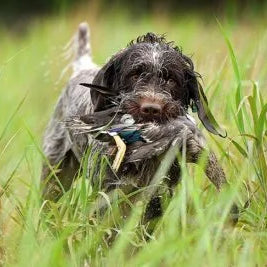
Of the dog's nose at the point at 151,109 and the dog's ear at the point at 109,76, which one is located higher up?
the dog's nose at the point at 151,109

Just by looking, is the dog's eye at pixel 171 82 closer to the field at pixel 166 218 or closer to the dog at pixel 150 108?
the dog at pixel 150 108

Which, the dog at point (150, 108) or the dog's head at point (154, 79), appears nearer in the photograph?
the dog at point (150, 108)

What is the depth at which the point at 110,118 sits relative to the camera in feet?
14.3

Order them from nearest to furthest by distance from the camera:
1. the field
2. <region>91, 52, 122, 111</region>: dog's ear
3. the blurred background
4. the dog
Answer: the field, the dog, <region>91, 52, 122, 111</region>: dog's ear, the blurred background

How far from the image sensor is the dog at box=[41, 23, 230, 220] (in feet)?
13.2

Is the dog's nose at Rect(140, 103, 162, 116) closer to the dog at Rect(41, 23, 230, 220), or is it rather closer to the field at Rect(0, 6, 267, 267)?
the dog at Rect(41, 23, 230, 220)

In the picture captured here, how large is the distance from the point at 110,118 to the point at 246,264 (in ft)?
3.89

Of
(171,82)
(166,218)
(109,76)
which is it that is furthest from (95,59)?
(166,218)

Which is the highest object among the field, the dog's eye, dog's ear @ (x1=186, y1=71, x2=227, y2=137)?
the dog's eye

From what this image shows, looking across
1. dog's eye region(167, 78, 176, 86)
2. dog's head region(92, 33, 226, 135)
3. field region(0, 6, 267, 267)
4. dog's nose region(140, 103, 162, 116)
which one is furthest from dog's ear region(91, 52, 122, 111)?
dog's nose region(140, 103, 162, 116)

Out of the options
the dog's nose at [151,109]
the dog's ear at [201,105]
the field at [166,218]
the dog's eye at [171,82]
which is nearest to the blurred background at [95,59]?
the field at [166,218]

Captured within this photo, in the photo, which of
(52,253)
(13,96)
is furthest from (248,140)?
(13,96)

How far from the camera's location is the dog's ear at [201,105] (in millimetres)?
4535

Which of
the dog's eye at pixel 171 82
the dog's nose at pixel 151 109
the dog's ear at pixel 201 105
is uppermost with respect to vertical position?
the dog's nose at pixel 151 109
